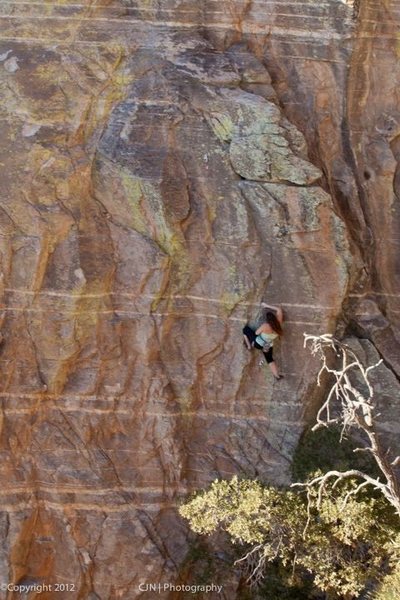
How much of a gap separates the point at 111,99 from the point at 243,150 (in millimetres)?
2138

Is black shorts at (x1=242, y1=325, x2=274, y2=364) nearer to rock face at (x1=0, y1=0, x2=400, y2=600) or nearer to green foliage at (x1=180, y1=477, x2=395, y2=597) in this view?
rock face at (x1=0, y1=0, x2=400, y2=600)

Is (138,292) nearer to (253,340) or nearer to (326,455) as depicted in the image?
(253,340)

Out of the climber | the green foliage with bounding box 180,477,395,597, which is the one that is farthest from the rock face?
the green foliage with bounding box 180,477,395,597

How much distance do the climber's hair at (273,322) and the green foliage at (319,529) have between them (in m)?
2.43

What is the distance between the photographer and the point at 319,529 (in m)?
11.9

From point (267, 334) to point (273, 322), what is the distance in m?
0.20

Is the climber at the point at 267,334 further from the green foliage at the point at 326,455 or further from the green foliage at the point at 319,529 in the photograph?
the green foliage at the point at 319,529

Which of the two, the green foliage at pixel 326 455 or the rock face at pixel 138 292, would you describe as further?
the rock face at pixel 138 292

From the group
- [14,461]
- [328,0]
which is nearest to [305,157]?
[328,0]

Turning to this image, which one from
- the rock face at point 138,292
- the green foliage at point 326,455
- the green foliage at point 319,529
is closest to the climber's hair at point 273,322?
the rock face at point 138,292

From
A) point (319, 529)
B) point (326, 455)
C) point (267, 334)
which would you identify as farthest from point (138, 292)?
point (319, 529)

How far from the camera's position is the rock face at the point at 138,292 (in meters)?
13.6

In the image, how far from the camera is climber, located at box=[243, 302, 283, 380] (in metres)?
13.5

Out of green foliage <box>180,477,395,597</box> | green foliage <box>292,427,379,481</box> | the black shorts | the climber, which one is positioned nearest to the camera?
green foliage <box>180,477,395,597</box>
